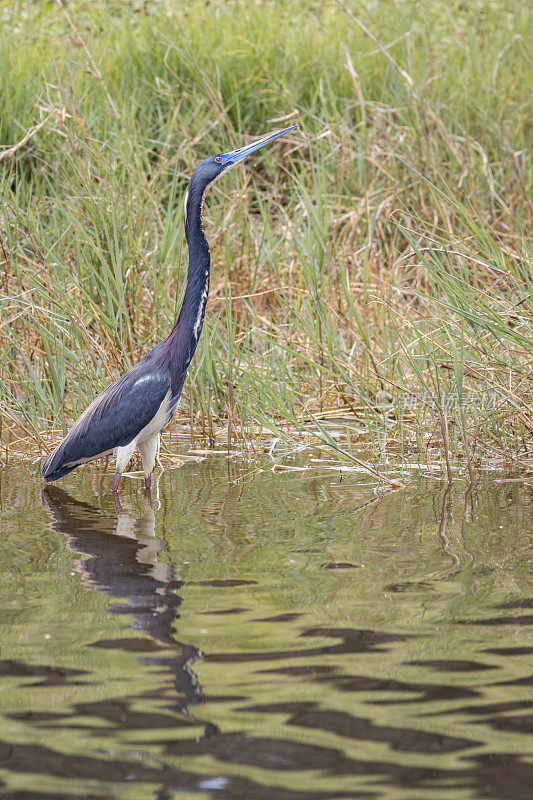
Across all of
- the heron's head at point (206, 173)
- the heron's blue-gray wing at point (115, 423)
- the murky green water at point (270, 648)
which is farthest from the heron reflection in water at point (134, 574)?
the heron's head at point (206, 173)

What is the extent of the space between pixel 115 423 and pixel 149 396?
0.19 m

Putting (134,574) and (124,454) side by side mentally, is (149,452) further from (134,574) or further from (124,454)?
(134,574)

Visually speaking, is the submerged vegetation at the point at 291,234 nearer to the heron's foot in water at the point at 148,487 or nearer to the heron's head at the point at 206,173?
the heron's foot in water at the point at 148,487

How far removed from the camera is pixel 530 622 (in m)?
3.36

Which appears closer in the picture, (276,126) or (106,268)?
(106,268)

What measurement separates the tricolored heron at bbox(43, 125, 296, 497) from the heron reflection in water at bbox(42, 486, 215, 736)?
25 centimetres

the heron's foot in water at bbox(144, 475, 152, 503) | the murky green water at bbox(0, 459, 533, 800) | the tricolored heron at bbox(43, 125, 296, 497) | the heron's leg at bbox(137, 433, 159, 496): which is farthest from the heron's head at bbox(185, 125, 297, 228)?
the murky green water at bbox(0, 459, 533, 800)

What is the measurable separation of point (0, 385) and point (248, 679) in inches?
125

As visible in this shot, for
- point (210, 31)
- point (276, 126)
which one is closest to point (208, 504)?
point (276, 126)

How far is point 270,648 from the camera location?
320 cm

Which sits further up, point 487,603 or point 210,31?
point 210,31

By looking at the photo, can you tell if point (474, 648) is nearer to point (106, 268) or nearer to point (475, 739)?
point (475, 739)

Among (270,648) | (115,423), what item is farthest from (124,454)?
(270,648)

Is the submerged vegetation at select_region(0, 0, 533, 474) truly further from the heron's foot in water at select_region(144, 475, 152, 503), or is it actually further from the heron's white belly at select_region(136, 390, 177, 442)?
the heron's foot in water at select_region(144, 475, 152, 503)
